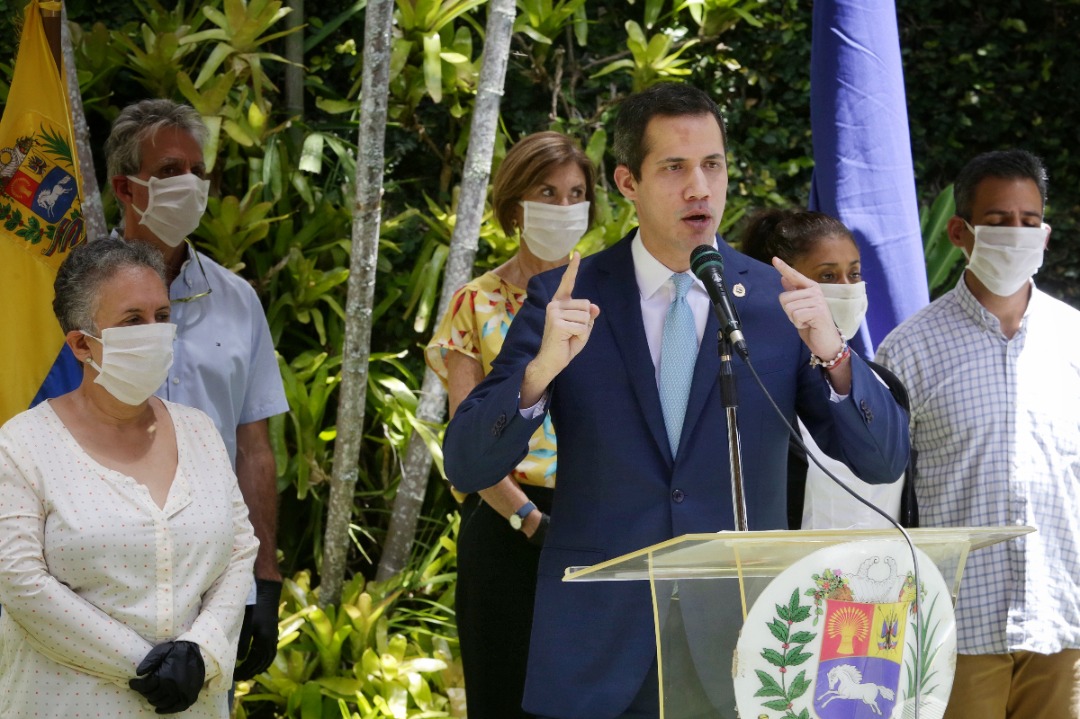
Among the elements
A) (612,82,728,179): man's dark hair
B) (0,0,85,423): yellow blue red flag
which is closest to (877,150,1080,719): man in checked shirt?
(612,82,728,179): man's dark hair

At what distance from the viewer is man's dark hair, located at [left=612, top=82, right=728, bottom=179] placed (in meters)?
2.46

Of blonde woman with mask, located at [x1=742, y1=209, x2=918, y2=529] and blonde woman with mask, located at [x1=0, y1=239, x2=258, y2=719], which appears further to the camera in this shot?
blonde woman with mask, located at [x1=742, y1=209, x2=918, y2=529]

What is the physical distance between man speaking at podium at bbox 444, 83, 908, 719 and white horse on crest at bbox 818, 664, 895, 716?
465mm

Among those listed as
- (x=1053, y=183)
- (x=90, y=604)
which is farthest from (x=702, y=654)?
(x=1053, y=183)

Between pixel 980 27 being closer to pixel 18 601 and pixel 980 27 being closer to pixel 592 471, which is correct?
pixel 592 471

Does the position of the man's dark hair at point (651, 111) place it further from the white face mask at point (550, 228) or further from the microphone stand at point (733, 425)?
the white face mask at point (550, 228)

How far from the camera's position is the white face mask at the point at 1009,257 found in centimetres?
341

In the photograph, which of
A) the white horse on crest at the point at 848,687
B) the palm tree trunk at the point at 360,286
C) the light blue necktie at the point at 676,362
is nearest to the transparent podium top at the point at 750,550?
the white horse on crest at the point at 848,687

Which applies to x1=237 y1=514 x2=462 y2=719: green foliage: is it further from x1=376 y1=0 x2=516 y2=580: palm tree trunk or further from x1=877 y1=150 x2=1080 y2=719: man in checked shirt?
x1=877 y1=150 x2=1080 y2=719: man in checked shirt

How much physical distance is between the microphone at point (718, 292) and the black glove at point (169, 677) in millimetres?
1297

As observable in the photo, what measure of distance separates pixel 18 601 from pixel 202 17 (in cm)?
345

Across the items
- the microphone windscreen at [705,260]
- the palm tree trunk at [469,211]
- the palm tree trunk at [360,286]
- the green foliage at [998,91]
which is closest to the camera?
the microphone windscreen at [705,260]

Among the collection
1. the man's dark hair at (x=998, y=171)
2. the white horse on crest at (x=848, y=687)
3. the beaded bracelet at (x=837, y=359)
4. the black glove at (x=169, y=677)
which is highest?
the man's dark hair at (x=998, y=171)

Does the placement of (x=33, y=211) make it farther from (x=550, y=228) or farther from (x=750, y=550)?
(x=750, y=550)
